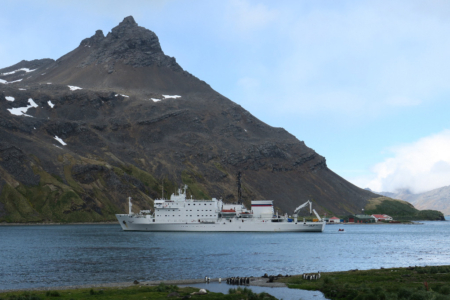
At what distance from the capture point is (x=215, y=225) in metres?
107

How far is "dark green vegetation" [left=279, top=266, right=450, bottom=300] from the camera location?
28.1 m

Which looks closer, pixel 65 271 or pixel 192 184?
pixel 65 271

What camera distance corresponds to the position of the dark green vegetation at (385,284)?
2809 cm

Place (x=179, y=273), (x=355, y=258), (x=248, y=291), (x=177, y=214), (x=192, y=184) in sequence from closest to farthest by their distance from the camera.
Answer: (x=248, y=291) → (x=179, y=273) → (x=355, y=258) → (x=177, y=214) → (x=192, y=184)

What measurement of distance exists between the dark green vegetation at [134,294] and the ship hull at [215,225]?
73988mm

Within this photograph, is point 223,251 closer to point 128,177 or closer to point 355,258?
point 355,258

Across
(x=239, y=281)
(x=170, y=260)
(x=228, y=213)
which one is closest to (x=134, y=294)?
(x=239, y=281)

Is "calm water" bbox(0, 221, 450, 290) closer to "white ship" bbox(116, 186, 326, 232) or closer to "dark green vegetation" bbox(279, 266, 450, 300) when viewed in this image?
"dark green vegetation" bbox(279, 266, 450, 300)

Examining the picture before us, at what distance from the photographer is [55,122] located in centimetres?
19775

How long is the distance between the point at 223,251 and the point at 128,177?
390 feet

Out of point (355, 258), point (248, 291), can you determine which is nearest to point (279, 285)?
point (248, 291)

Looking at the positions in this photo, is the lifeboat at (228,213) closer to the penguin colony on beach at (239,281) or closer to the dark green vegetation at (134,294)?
the penguin colony on beach at (239,281)

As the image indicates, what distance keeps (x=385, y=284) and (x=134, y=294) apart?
17736mm

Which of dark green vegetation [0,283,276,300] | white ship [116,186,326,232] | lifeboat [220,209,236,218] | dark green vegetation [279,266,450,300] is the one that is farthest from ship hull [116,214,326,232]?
dark green vegetation [0,283,276,300]
